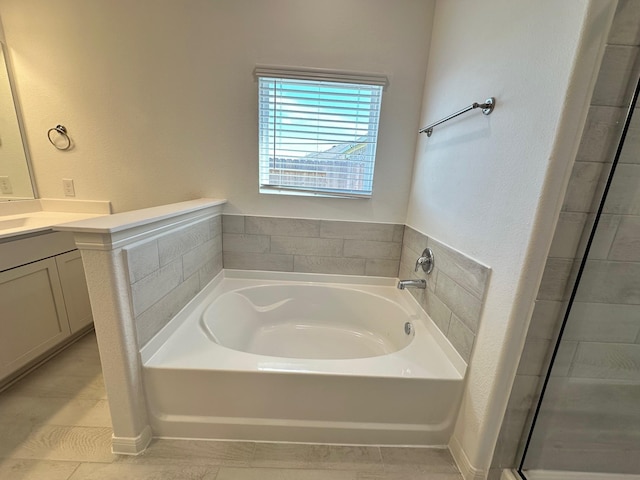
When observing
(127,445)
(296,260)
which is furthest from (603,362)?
(127,445)

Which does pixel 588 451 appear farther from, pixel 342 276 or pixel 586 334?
pixel 342 276

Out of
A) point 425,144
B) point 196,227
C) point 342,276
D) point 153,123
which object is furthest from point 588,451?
point 153,123

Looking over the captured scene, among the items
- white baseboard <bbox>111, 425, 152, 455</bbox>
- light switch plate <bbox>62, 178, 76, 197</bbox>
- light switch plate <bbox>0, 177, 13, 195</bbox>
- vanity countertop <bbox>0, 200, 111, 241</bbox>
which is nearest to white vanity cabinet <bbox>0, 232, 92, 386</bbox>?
vanity countertop <bbox>0, 200, 111, 241</bbox>

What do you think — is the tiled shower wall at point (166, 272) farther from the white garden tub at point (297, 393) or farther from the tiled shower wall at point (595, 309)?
the tiled shower wall at point (595, 309)

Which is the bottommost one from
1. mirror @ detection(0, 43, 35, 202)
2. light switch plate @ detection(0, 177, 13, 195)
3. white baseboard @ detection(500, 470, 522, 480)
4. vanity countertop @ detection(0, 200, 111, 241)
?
white baseboard @ detection(500, 470, 522, 480)

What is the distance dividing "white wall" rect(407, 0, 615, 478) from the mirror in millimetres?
2818

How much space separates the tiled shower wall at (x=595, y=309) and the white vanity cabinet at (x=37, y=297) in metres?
2.44

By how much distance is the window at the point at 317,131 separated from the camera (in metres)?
1.72

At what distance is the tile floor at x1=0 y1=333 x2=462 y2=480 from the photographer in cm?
105

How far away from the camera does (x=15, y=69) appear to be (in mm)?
1697

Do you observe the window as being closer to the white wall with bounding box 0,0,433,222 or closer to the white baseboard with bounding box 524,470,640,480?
the white wall with bounding box 0,0,433,222

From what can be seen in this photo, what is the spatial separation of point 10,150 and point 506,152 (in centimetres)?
295

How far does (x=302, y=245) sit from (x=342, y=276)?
411mm

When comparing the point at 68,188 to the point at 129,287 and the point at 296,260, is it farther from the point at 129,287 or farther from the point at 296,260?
the point at 296,260
